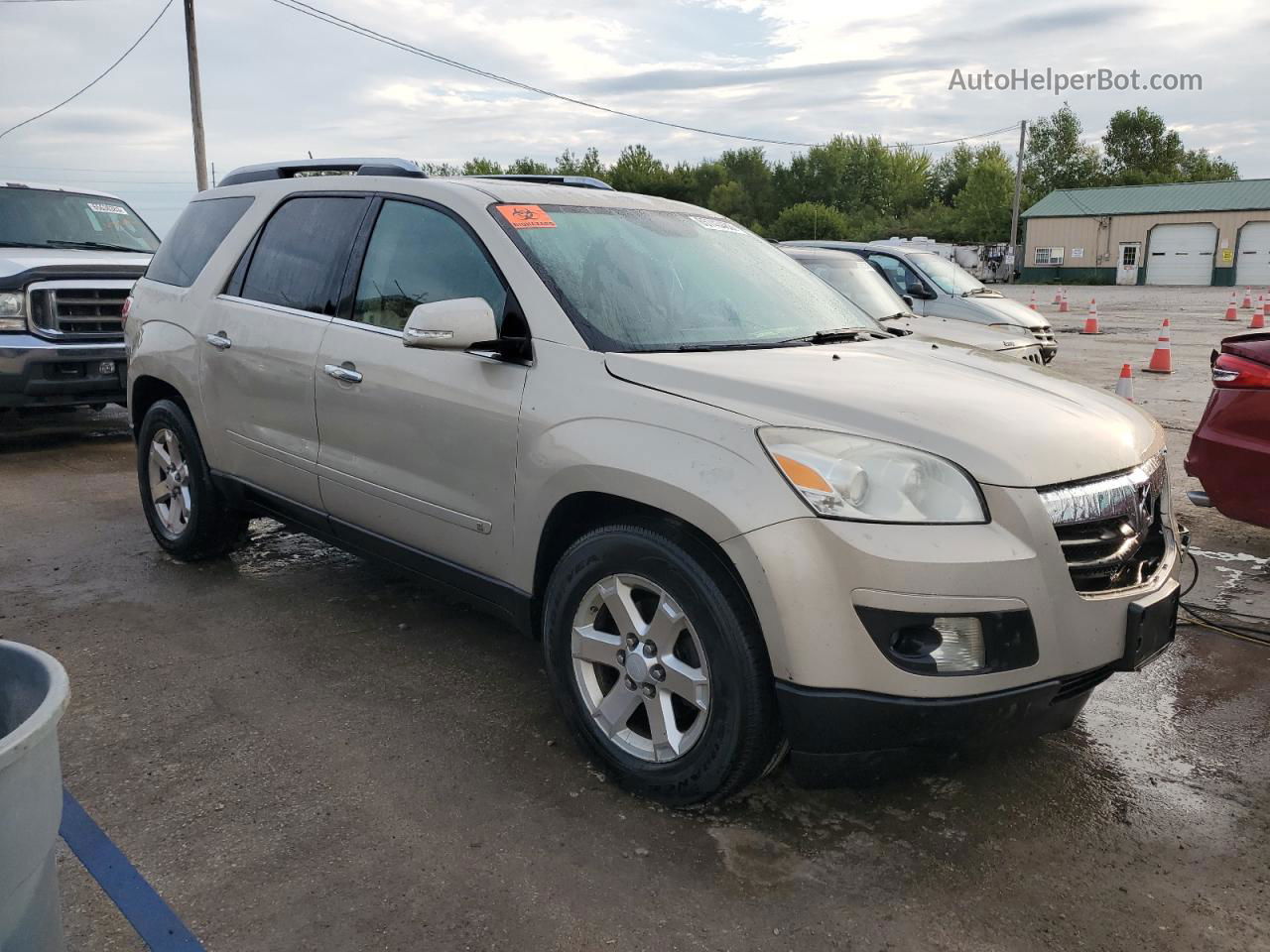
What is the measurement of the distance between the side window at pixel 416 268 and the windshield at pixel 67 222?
637cm

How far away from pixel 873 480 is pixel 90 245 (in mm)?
8706

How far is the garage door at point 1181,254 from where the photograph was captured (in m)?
48.9

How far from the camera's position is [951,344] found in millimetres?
4062

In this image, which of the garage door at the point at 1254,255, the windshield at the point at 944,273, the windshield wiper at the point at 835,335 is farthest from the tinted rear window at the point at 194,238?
the garage door at the point at 1254,255

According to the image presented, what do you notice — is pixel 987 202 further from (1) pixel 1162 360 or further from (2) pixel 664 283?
(2) pixel 664 283

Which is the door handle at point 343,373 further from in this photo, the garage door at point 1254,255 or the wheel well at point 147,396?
the garage door at point 1254,255

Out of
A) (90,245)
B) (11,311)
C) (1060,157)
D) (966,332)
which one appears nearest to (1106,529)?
(966,332)

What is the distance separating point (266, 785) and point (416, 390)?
4.33 feet

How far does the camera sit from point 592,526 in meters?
3.05

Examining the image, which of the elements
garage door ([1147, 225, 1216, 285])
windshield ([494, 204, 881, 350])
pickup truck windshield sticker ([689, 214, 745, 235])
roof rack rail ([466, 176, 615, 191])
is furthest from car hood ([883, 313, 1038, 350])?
garage door ([1147, 225, 1216, 285])

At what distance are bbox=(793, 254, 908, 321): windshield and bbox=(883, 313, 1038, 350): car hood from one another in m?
0.20

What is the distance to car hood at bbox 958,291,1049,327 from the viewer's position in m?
11.1

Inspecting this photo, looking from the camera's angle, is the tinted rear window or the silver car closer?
the tinted rear window

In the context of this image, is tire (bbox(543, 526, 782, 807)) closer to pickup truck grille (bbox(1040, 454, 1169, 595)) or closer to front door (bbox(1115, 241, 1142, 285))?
pickup truck grille (bbox(1040, 454, 1169, 595))
